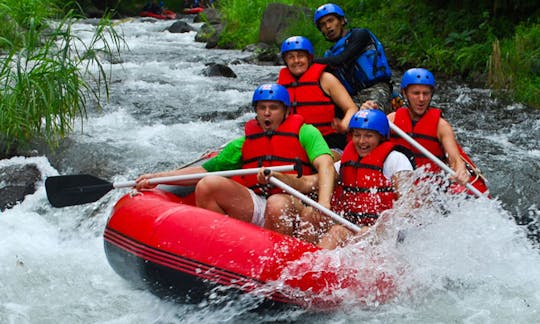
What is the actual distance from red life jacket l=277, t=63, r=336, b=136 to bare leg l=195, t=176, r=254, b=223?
108 cm

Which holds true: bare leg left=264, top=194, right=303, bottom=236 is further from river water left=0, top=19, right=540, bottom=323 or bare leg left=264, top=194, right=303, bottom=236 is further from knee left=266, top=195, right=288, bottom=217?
river water left=0, top=19, right=540, bottom=323

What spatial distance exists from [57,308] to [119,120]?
4.01 m

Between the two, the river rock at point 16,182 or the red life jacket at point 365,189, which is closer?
the red life jacket at point 365,189

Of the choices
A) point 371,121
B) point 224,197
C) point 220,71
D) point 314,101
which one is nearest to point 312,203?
point 224,197

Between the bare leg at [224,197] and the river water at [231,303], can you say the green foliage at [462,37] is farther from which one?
the bare leg at [224,197]

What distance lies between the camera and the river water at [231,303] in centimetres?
382

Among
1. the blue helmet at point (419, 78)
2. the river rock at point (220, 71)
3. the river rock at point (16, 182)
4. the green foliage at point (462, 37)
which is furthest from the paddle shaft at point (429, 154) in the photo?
the river rock at point (220, 71)

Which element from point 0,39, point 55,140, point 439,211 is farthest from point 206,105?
point 439,211

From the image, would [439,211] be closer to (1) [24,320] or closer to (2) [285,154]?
Result: (2) [285,154]

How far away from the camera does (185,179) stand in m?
4.26

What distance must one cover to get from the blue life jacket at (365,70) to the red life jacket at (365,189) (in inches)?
72.0

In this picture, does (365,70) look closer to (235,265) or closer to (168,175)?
(168,175)

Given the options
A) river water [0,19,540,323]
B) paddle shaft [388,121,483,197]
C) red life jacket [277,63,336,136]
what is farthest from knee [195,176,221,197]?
paddle shaft [388,121,483,197]

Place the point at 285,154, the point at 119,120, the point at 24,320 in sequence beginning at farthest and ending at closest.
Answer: the point at 119,120 < the point at 285,154 < the point at 24,320
